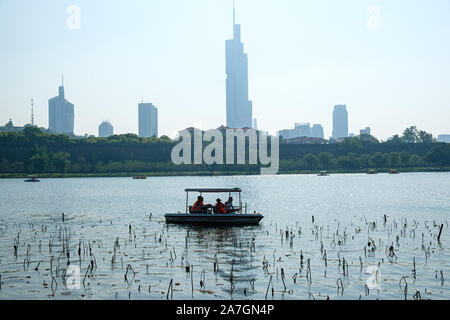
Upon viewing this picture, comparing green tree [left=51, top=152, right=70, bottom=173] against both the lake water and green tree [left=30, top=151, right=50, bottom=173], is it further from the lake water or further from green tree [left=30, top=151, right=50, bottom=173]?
the lake water

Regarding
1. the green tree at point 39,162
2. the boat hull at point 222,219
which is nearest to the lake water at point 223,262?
the boat hull at point 222,219

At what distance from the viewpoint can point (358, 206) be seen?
58875mm

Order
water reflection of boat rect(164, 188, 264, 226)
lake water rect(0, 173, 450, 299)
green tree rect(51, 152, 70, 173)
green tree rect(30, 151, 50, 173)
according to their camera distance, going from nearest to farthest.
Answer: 1. lake water rect(0, 173, 450, 299)
2. water reflection of boat rect(164, 188, 264, 226)
3. green tree rect(30, 151, 50, 173)
4. green tree rect(51, 152, 70, 173)

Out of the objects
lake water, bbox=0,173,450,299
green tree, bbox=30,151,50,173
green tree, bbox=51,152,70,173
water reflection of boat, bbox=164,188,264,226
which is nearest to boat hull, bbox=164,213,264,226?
water reflection of boat, bbox=164,188,264,226

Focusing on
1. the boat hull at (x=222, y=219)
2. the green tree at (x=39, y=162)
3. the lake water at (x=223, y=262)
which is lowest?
the lake water at (x=223, y=262)

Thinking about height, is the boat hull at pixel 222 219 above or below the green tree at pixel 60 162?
below

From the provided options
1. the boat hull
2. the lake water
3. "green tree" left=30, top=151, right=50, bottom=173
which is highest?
"green tree" left=30, top=151, right=50, bottom=173

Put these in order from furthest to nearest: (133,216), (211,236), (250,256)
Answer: (133,216), (211,236), (250,256)

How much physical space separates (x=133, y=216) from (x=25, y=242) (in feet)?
60.0

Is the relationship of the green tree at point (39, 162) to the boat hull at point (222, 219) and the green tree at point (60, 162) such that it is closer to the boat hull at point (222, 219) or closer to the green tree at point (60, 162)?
the green tree at point (60, 162)
